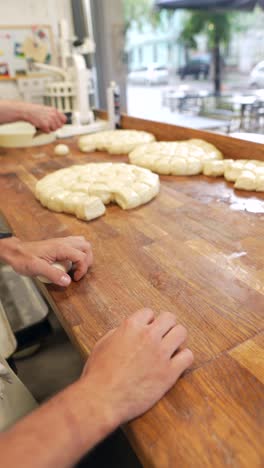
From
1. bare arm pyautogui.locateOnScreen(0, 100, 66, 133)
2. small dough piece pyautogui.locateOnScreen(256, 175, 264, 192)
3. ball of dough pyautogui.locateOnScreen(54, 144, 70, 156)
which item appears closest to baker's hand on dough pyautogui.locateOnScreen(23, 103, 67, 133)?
bare arm pyautogui.locateOnScreen(0, 100, 66, 133)

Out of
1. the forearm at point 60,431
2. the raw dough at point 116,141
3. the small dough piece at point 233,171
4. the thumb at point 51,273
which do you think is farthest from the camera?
the raw dough at point 116,141

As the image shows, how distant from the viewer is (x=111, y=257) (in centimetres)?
98

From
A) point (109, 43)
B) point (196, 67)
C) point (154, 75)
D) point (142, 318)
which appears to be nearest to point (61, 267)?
point (142, 318)

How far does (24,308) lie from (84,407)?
3.86ft

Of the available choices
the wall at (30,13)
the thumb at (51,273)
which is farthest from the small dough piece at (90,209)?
the wall at (30,13)

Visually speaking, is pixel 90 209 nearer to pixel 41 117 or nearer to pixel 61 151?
pixel 61 151

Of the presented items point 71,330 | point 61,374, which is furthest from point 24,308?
point 71,330

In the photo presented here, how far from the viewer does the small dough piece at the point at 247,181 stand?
130 cm

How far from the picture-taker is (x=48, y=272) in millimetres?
812

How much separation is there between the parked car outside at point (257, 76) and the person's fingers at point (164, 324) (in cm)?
429

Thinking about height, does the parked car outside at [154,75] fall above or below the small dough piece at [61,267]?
above

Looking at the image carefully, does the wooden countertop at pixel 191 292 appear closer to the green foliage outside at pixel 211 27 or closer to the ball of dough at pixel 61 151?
the ball of dough at pixel 61 151

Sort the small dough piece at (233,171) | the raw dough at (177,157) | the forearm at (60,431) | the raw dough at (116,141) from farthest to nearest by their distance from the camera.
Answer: the raw dough at (116,141) < the raw dough at (177,157) < the small dough piece at (233,171) < the forearm at (60,431)

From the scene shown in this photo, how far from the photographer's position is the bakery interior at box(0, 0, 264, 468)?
19.1 inches
